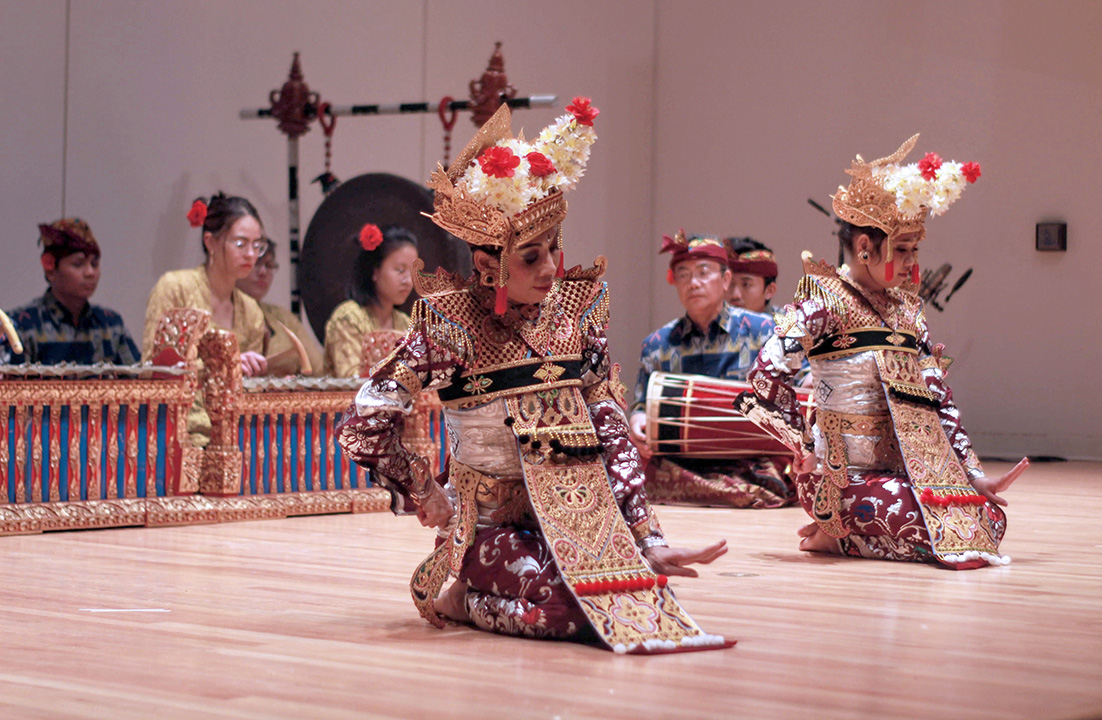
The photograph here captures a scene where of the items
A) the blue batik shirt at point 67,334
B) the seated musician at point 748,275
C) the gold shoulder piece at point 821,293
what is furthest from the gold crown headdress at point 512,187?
the seated musician at point 748,275

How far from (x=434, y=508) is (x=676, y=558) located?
21.9 inches

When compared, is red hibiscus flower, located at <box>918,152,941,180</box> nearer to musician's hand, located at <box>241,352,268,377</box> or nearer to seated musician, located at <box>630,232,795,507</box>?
seated musician, located at <box>630,232,795,507</box>

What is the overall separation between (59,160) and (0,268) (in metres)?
0.62

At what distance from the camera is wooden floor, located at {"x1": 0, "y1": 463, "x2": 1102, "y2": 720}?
2.35 meters

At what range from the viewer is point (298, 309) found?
739 centimetres

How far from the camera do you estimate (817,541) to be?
4.60 m

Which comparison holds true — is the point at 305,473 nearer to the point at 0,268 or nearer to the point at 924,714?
the point at 0,268

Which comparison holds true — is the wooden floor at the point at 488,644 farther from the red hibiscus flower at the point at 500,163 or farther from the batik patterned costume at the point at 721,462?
the batik patterned costume at the point at 721,462

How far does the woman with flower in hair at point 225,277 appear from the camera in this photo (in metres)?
6.13

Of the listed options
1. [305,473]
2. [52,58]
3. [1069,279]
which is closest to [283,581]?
[305,473]

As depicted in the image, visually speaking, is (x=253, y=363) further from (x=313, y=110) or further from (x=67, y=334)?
(x=313, y=110)

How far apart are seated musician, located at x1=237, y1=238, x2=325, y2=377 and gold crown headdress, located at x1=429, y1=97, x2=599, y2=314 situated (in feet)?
11.2

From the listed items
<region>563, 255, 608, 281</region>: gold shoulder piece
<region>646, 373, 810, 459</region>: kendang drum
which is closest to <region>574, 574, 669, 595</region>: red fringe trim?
<region>563, 255, 608, 281</region>: gold shoulder piece

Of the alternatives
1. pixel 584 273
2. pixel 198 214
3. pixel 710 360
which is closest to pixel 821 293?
pixel 584 273
